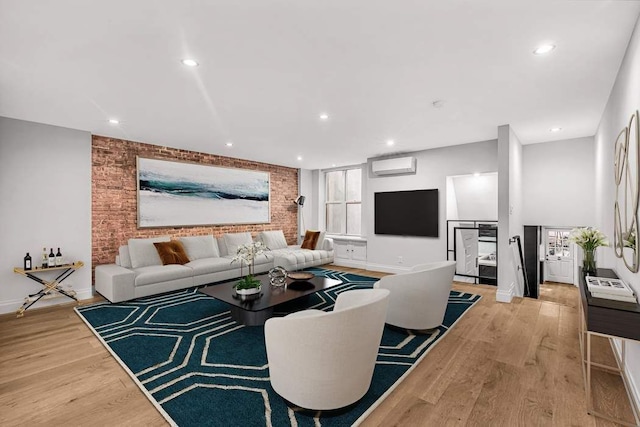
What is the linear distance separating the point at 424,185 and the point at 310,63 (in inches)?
163

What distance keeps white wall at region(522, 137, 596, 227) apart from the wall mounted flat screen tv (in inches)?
65.7

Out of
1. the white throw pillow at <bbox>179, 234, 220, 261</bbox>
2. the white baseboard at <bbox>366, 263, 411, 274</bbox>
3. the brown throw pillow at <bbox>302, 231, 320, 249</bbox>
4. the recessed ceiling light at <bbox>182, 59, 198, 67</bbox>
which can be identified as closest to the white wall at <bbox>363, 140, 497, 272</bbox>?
the white baseboard at <bbox>366, 263, 411, 274</bbox>

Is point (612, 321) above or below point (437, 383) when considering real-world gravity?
above

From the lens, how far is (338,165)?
25.3 feet

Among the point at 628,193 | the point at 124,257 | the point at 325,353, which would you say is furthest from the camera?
the point at 124,257

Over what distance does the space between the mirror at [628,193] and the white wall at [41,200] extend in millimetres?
6230

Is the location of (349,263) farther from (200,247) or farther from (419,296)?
(419,296)

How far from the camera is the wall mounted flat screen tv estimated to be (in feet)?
19.3

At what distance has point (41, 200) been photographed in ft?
13.6

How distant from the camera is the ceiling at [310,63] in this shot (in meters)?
1.91

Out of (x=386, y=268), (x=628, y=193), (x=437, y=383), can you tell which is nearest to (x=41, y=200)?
(x=437, y=383)

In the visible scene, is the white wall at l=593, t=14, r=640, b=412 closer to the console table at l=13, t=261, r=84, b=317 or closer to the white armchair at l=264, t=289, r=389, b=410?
the white armchair at l=264, t=289, r=389, b=410

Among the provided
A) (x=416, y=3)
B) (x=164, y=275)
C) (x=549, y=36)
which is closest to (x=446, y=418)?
(x=416, y=3)

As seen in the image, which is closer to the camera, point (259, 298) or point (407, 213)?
point (259, 298)
